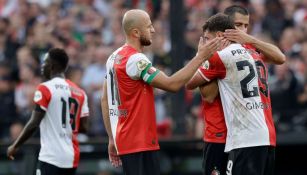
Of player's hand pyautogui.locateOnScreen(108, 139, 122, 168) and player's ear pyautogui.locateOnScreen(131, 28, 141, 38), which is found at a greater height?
player's ear pyautogui.locateOnScreen(131, 28, 141, 38)

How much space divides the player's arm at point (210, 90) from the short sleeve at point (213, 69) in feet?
0.34

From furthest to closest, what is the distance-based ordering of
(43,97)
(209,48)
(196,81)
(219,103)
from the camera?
(43,97) → (219,103) → (196,81) → (209,48)

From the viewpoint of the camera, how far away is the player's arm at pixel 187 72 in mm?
9797

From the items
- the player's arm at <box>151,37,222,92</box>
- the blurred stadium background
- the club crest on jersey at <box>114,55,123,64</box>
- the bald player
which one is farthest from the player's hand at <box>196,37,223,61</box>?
the blurred stadium background

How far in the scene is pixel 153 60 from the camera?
56.8 feet

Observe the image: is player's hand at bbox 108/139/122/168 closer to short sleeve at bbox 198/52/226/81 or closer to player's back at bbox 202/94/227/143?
player's back at bbox 202/94/227/143

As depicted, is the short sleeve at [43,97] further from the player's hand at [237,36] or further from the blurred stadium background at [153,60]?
the blurred stadium background at [153,60]

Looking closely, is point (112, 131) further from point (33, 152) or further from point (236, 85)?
point (33, 152)

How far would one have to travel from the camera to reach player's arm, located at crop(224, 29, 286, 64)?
1012cm

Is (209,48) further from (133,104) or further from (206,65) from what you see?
(133,104)

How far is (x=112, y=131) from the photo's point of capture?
1049 cm

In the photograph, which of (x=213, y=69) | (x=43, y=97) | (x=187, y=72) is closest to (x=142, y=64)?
(x=187, y=72)

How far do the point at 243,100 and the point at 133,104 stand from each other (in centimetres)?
117

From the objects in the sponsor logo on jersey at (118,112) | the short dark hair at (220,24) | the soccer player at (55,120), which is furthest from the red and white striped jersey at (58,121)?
the short dark hair at (220,24)
